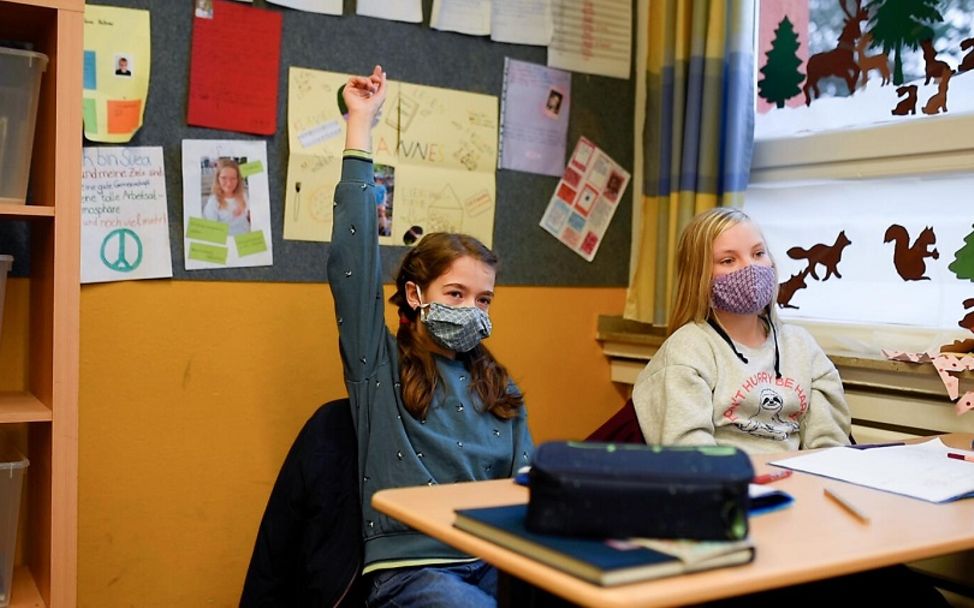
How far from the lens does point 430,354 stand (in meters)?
1.73

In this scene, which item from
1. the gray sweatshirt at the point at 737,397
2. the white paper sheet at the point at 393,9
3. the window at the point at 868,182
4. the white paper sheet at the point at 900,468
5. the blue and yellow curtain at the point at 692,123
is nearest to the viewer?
the white paper sheet at the point at 900,468

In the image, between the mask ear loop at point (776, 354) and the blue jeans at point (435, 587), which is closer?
the blue jeans at point (435, 587)

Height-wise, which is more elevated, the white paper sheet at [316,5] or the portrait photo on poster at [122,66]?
the white paper sheet at [316,5]

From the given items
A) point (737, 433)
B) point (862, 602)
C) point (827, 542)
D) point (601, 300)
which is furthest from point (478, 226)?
point (827, 542)

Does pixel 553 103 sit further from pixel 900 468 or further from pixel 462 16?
pixel 900 468

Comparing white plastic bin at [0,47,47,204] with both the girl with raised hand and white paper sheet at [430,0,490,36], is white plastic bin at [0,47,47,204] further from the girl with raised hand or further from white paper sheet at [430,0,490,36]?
white paper sheet at [430,0,490,36]

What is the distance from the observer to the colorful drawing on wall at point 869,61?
206 cm

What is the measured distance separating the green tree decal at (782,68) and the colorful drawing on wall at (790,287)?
1.27 ft

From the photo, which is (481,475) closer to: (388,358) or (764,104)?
(388,358)

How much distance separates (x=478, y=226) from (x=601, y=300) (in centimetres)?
42

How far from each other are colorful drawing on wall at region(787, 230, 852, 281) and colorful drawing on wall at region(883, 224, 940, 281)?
10 centimetres

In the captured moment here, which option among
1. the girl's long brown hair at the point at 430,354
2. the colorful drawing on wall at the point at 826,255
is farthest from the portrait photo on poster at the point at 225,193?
the colorful drawing on wall at the point at 826,255

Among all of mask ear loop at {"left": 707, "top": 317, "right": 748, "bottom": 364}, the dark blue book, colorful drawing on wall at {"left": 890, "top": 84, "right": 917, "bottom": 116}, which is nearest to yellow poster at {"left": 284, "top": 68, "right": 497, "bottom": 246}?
mask ear loop at {"left": 707, "top": 317, "right": 748, "bottom": 364}

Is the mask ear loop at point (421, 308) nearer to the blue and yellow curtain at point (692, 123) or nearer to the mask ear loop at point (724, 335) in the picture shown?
the mask ear loop at point (724, 335)
